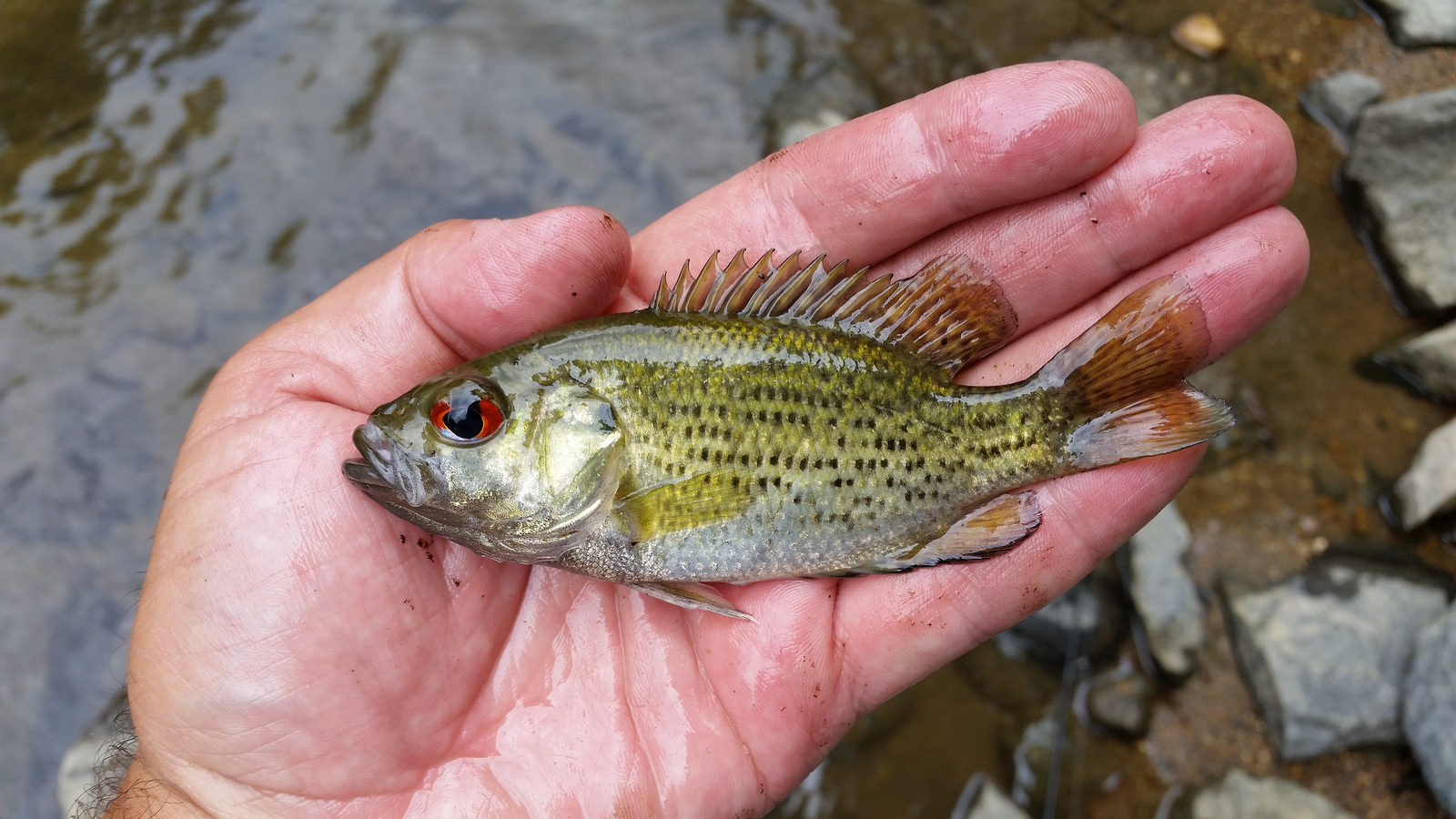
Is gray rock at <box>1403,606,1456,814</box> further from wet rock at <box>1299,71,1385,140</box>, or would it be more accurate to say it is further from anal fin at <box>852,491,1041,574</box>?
wet rock at <box>1299,71,1385,140</box>

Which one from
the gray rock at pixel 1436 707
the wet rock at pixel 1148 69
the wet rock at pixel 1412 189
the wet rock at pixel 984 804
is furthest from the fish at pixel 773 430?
the wet rock at pixel 1148 69

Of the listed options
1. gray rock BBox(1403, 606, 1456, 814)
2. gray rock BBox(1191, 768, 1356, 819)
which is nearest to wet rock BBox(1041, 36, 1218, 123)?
gray rock BBox(1403, 606, 1456, 814)

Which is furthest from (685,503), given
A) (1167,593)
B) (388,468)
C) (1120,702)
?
(1167,593)

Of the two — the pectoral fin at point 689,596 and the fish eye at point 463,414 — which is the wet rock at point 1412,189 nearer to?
the pectoral fin at point 689,596

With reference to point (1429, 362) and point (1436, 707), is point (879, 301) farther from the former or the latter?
point (1429, 362)

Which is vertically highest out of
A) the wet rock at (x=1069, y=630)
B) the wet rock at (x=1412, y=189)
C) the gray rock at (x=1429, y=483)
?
the wet rock at (x=1412, y=189)

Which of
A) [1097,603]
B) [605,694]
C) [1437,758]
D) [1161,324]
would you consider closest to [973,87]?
[1161,324]
